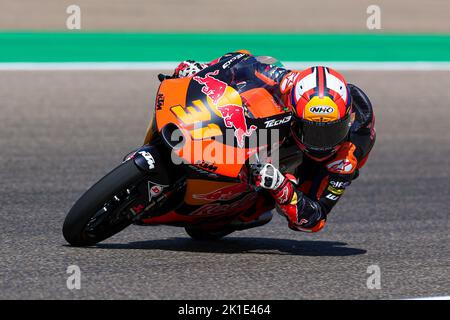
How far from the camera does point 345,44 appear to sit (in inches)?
734

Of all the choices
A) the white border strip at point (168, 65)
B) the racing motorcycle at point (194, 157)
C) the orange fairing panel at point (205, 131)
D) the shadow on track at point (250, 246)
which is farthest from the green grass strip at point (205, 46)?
the orange fairing panel at point (205, 131)

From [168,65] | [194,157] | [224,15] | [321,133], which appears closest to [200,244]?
[194,157]

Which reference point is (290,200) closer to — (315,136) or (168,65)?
(315,136)

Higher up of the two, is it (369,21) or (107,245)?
(369,21)

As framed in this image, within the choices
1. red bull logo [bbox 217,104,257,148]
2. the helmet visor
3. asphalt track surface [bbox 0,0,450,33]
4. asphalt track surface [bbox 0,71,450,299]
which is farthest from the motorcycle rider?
asphalt track surface [bbox 0,0,450,33]

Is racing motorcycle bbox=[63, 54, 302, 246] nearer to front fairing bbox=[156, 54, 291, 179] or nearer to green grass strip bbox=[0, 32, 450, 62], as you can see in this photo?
front fairing bbox=[156, 54, 291, 179]

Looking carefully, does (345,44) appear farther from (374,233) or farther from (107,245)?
(107,245)

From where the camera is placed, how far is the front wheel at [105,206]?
600 cm

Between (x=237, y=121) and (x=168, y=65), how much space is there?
35.0 ft

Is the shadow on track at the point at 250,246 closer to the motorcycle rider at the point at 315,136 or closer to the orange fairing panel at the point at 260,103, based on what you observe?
the motorcycle rider at the point at 315,136

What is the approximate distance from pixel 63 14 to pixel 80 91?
17.9ft

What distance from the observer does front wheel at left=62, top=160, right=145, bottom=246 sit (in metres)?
6.00
